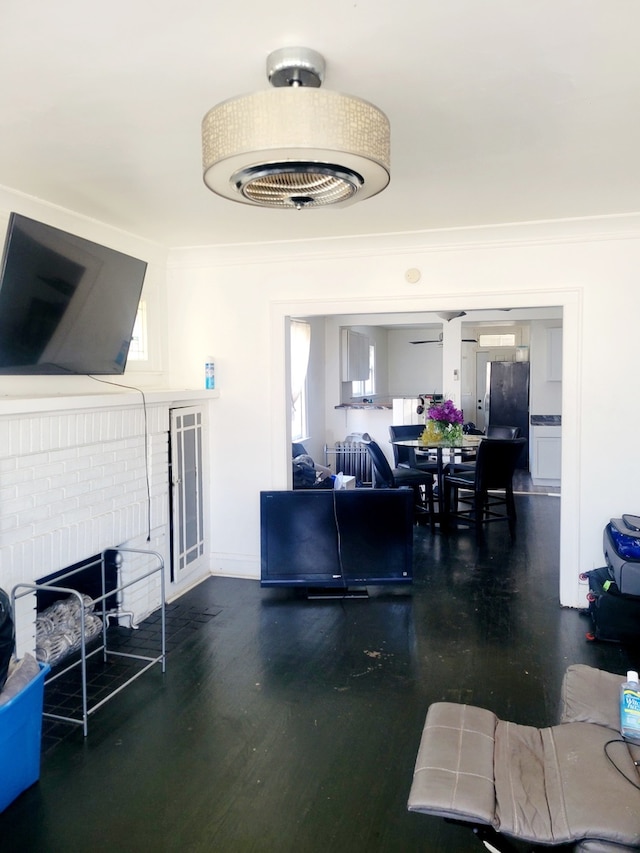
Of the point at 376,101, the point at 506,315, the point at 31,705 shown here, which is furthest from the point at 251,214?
the point at 506,315

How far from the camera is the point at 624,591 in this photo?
3.31 metres

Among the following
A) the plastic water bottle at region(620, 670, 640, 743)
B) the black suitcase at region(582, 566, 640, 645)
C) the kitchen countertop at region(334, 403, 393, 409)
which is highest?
the kitchen countertop at region(334, 403, 393, 409)

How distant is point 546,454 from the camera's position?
794 centimetres

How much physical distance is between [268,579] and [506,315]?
5.39 m

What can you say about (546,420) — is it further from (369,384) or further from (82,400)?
(82,400)

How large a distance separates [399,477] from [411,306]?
224 centimetres

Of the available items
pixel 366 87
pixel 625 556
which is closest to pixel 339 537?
pixel 625 556

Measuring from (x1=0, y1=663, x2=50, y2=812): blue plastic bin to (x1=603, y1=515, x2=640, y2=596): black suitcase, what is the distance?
2920mm

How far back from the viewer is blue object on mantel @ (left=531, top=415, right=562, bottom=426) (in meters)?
7.88

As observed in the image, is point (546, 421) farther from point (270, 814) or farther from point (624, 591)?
point (270, 814)

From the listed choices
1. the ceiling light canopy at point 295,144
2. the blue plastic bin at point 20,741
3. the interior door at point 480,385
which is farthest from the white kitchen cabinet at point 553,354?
the blue plastic bin at point 20,741

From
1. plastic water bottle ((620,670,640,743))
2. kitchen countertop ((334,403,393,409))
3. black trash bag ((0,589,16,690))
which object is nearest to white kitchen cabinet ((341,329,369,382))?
kitchen countertop ((334,403,393,409))

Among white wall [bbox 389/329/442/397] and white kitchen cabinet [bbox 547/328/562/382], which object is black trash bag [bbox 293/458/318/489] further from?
white wall [bbox 389/329/442/397]

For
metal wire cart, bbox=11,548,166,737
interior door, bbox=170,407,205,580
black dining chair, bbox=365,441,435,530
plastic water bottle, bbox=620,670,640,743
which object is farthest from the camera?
black dining chair, bbox=365,441,435,530
